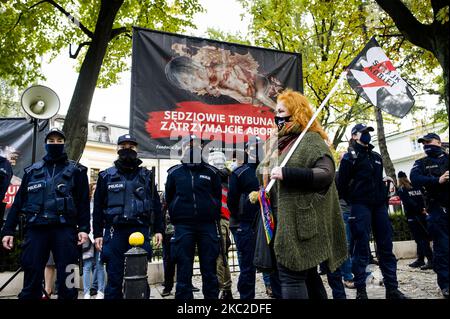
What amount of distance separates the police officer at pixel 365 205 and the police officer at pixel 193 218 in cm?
175

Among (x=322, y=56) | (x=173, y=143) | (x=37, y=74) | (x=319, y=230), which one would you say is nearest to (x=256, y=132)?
(x=173, y=143)

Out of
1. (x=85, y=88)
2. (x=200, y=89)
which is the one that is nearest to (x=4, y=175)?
(x=200, y=89)

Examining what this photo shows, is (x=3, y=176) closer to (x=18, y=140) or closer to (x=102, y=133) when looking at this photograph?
(x=18, y=140)

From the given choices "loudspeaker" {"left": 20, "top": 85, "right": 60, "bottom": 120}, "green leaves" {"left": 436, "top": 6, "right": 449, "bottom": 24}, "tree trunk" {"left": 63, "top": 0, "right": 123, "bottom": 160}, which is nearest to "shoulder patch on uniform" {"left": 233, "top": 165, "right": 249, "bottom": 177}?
"loudspeaker" {"left": 20, "top": 85, "right": 60, "bottom": 120}

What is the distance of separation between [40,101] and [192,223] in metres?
3.88

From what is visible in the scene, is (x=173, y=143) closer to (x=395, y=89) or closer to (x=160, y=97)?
(x=160, y=97)

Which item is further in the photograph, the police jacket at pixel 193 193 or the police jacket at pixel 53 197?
the police jacket at pixel 193 193

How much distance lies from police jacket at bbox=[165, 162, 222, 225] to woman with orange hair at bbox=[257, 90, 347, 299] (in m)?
1.69

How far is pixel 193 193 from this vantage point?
4.54 m

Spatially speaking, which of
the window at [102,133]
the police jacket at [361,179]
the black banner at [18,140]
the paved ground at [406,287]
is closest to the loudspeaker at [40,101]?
the paved ground at [406,287]

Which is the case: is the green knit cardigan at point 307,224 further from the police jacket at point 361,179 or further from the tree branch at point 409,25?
the tree branch at point 409,25

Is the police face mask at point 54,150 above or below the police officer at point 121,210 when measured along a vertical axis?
above

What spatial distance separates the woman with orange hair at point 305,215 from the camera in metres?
2.59

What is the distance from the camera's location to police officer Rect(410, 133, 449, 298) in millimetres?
4590
